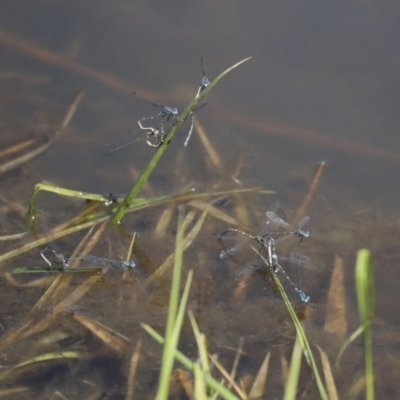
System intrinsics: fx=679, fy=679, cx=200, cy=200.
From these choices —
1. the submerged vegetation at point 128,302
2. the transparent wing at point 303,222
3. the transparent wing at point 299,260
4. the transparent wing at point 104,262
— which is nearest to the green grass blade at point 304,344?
the submerged vegetation at point 128,302

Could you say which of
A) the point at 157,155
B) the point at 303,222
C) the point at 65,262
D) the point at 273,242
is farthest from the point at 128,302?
the point at 303,222

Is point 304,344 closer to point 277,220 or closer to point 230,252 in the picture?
point 230,252

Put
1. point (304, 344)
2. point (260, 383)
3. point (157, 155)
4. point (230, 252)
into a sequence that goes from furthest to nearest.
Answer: point (230, 252)
point (157, 155)
point (260, 383)
point (304, 344)

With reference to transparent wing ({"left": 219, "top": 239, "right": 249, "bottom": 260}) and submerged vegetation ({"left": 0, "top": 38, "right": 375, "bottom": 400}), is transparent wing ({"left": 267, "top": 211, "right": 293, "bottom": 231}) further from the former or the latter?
transparent wing ({"left": 219, "top": 239, "right": 249, "bottom": 260})

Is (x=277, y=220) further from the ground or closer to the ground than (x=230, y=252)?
further from the ground

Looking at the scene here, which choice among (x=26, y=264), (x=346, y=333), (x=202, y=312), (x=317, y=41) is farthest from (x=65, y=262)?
(x=317, y=41)

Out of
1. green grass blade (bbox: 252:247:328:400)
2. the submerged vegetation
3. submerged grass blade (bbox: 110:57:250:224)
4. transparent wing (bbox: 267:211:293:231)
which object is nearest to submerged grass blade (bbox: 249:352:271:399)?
the submerged vegetation

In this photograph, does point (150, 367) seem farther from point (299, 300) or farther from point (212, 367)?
point (299, 300)
